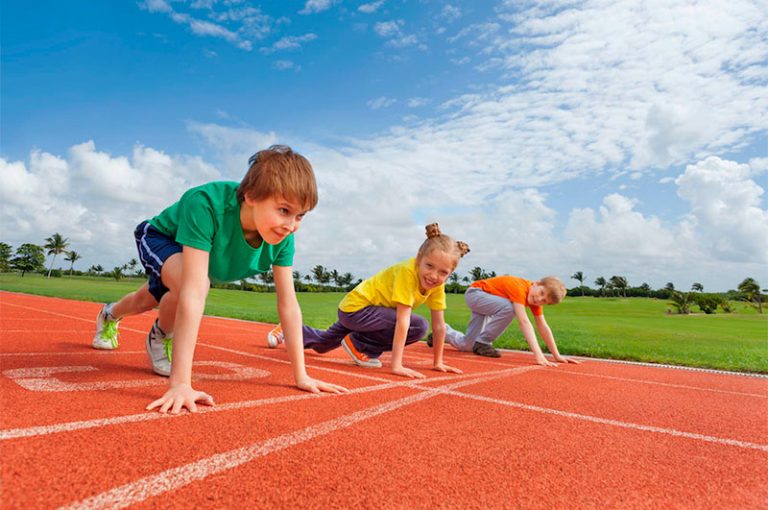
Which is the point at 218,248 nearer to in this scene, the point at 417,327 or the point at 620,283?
the point at 417,327

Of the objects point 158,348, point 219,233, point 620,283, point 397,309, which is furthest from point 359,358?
point 620,283

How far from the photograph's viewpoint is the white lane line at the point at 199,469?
55.4 inches

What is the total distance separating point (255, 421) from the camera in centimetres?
231

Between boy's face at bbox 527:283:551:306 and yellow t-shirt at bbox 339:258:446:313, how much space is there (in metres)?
2.12

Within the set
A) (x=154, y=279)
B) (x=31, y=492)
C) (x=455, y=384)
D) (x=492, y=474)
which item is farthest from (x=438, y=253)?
(x=31, y=492)

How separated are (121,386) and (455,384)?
2.52m

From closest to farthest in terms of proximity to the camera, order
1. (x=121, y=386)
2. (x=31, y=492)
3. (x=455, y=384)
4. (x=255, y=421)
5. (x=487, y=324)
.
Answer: (x=31, y=492) < (x=255, y=421) < (x=121, y=386) < (x=455, y=384) < (x=487, y=324)

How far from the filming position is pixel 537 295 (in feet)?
21.9

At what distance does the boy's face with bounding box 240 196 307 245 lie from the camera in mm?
2736

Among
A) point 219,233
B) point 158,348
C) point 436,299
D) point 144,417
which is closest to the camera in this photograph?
point 144,417

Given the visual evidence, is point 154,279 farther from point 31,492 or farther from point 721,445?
point 721,445

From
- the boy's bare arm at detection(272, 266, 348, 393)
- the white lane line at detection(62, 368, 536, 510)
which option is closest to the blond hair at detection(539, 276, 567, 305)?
the boy's bare arm at detection(272, 266, 348, 393)

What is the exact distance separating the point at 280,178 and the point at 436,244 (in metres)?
2.09

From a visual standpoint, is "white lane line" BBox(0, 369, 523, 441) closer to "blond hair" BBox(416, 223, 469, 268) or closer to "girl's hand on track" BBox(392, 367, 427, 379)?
"girl's hand on track" BBox(392, 367, 427, 379)
